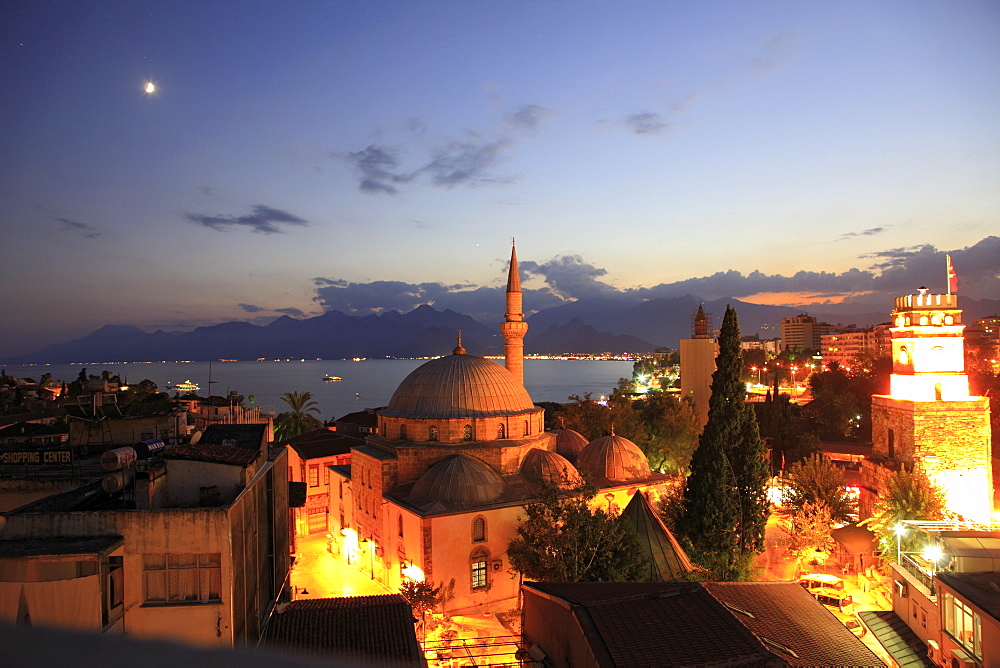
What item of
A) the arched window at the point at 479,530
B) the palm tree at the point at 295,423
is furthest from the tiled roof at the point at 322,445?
the palm tree at the point at 295,423

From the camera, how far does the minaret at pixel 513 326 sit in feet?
107

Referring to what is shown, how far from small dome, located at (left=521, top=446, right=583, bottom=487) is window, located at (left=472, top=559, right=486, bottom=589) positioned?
3680 mm

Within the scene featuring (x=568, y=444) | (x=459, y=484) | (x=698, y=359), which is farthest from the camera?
(x=698, y=359)

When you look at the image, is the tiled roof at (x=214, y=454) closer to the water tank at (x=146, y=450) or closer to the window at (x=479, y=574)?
the water tank at (x=146, y=450)

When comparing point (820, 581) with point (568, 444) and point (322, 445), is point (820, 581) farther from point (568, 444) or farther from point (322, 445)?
point (322, 445)

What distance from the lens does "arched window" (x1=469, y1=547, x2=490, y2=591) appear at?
64.7 feet

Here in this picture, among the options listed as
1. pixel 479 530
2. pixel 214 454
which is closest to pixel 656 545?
pixel 479 530

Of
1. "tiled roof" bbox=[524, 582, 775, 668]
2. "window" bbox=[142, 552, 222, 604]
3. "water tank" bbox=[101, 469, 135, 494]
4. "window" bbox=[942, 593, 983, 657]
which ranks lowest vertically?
"window" bbox=[942, 593, 983, 657]

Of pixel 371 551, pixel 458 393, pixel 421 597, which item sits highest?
pixel 458 393

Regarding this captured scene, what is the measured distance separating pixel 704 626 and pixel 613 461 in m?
13.6

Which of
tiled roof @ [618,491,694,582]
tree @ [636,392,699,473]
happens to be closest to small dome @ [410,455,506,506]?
tiled roof @ [618,491,694,582]

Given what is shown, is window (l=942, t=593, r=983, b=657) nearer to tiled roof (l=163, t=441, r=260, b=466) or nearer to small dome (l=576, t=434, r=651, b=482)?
small dome (l=576, t=434, r=651, b=482)

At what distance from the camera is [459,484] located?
20328mm

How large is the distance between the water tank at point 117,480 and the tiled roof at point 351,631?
13.2 feet
